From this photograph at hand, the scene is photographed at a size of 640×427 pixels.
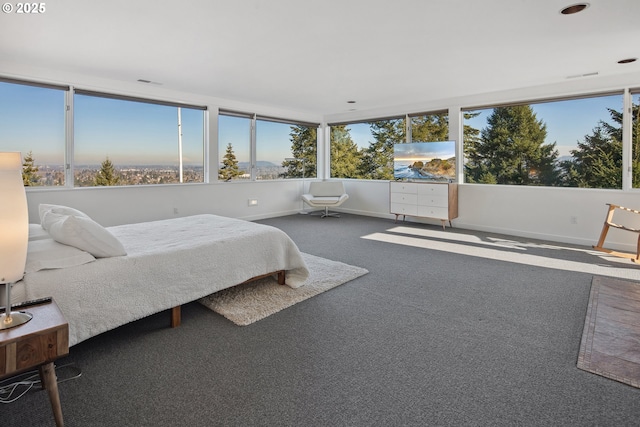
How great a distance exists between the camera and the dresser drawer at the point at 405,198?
6762 millimetres

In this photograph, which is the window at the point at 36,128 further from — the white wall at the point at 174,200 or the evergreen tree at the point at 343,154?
the evergreen tree at the point at 343,154

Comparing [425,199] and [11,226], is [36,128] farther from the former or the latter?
[425,199]

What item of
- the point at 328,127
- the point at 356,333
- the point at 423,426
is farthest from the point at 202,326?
the point at 328,127

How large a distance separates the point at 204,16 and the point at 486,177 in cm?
548

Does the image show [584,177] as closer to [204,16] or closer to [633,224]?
[633,224]

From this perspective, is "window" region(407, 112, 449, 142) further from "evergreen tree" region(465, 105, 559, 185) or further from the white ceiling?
the white ceiling

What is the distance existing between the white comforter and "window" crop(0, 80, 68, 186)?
2.53m

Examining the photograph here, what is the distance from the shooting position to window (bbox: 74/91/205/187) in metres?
5.26

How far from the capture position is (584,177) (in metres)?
5.55

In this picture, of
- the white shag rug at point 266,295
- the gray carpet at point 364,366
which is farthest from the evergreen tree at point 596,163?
the white shag rug at point 266,295

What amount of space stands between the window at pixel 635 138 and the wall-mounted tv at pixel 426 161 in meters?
2.42

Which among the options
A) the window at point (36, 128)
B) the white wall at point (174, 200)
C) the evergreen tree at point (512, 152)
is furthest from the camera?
the evergreen tree at point (512, 152)

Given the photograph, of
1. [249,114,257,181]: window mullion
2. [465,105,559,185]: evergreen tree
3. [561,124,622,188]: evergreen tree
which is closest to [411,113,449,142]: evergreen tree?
[465,105,559,185]: evergreen tree

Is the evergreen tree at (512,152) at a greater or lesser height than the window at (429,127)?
lesser
